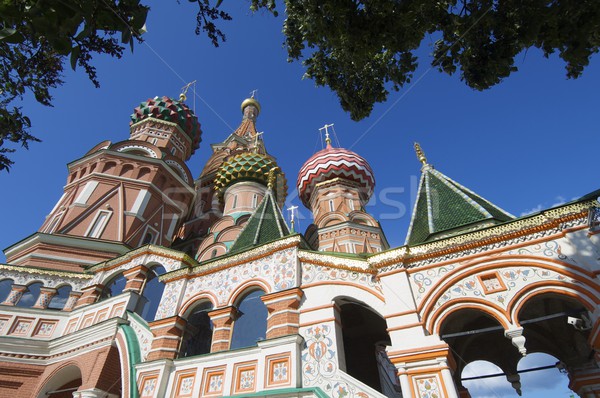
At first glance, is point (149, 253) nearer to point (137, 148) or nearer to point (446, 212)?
point (446, 212)

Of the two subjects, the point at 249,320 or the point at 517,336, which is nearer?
the point at 517,336

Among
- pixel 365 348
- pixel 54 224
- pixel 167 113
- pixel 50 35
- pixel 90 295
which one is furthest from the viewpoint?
pixel 167 113

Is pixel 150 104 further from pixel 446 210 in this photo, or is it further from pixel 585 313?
pixel 585 313

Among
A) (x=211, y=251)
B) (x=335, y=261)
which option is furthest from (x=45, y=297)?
(x=335, y=261)

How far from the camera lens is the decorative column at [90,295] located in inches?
430

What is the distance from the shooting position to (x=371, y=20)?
5059mm

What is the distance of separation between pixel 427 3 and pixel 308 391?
6.18 m

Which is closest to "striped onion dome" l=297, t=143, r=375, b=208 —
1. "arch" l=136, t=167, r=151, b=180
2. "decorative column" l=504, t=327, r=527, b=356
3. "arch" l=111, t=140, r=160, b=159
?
"arch" l=111, t=140, r=160, b=159

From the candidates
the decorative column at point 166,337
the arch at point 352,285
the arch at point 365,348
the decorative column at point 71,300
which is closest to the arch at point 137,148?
the decorative column at point 71,300

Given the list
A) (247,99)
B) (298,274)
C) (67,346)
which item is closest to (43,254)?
(67,346)

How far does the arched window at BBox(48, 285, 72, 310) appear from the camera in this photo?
1128 centimetres

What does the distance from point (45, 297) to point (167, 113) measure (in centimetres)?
1598

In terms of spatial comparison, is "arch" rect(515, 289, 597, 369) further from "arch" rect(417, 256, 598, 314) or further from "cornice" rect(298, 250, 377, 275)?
"cornice" rect(298, 250, 377, 275)

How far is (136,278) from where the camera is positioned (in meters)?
10.4
